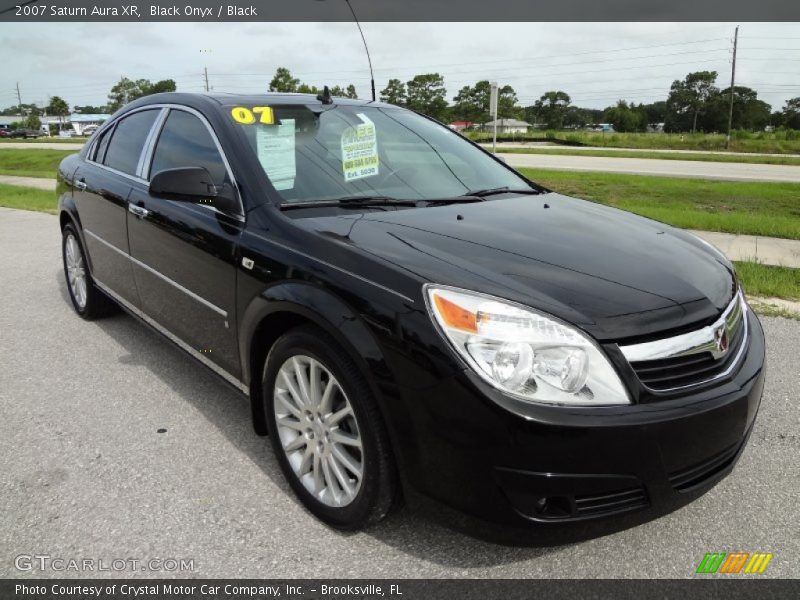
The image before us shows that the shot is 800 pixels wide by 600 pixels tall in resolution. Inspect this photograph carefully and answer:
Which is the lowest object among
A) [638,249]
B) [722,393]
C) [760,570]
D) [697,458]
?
[760,570]

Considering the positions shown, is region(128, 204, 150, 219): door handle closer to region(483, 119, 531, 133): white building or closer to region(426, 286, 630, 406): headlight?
region(426, 286, 630, 406): headlight

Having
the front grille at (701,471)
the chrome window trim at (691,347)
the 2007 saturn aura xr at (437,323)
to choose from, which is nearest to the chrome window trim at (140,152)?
the 2007 saturn aura xr at (437,323)

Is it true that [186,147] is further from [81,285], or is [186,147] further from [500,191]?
[81,285]

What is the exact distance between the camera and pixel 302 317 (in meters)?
2.48

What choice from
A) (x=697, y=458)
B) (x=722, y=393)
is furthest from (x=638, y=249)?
(x=697, y=458)

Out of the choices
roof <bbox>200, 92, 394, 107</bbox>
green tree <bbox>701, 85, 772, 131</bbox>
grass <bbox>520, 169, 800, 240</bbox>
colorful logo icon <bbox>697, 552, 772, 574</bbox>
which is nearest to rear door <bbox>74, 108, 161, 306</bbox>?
roof <bbox>200, 92, 394, 107</bbox>

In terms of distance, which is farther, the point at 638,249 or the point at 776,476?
the point at 776,476

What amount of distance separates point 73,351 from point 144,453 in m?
1.76

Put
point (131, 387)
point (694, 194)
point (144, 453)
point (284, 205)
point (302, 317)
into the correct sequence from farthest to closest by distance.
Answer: point (694, 194)
point (131, 387)
point (144, 453)
point (284, 205)
point (302, 317)

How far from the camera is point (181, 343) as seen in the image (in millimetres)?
3457

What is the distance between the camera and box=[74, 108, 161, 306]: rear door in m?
3.95

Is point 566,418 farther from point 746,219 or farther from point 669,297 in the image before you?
point 746,219

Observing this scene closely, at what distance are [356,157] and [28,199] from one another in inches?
499

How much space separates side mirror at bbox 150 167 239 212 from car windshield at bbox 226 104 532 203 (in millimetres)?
213
